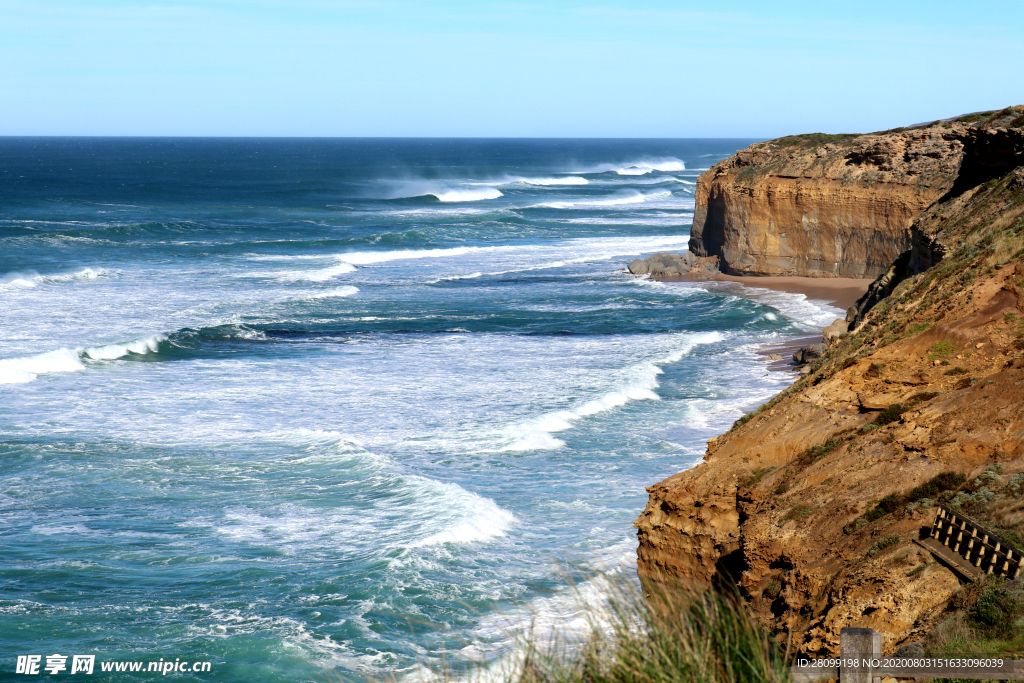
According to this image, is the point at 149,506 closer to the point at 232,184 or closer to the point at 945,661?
the point at 945,661

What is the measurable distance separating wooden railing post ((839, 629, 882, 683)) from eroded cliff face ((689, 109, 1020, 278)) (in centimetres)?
3388

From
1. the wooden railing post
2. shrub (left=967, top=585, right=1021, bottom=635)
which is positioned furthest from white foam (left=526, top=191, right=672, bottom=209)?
the wooden railing post

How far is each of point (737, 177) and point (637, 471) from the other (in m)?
30.3

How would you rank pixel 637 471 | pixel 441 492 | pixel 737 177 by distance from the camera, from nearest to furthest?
1. pixel 441 492
2. pixel 637 471
3. pixel 737 177

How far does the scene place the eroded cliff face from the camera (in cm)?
3806

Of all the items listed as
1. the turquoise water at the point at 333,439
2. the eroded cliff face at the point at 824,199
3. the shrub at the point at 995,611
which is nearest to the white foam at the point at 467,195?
the turquoise water at the point at 333,439

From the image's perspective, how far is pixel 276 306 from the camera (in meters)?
37.7

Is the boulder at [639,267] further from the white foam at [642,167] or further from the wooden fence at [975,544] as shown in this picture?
the white foam at [642,167]

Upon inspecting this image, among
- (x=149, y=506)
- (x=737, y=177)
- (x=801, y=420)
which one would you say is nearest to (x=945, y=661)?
(x=801, y=420)

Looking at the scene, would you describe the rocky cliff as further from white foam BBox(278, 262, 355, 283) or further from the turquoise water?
white foam BBox(278, 262, 355, 283)

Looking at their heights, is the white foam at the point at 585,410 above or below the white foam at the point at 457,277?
below

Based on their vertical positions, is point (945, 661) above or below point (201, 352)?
above

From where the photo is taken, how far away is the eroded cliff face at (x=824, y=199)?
38062 mm

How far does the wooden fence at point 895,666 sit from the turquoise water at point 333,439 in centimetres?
229
